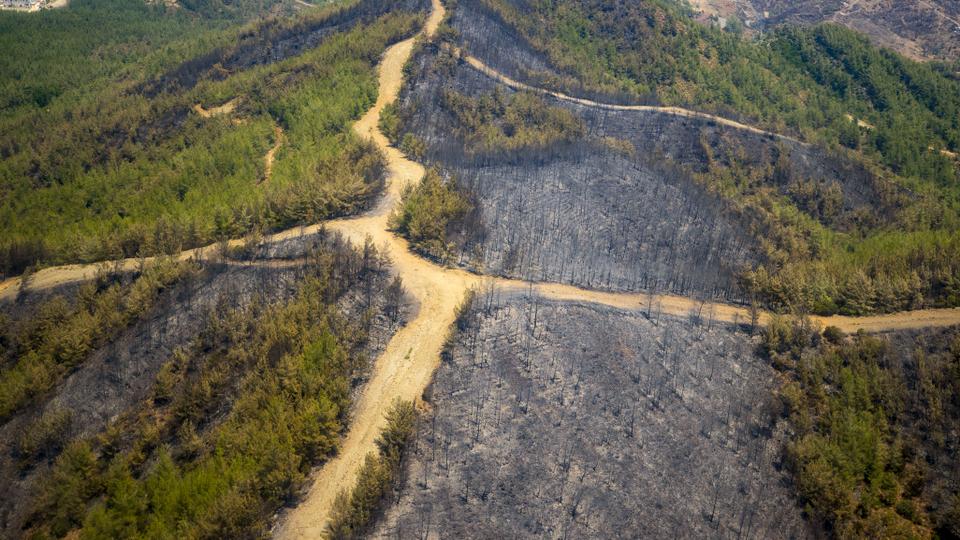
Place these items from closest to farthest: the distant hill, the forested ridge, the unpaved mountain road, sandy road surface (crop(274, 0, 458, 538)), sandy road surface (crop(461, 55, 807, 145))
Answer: sandy road surface (crop(274, 0, 458, 538))
the unpaved mountain road
the forested ridge
sandy road surface (crop(461, 55, 807, 145))
the distant hill

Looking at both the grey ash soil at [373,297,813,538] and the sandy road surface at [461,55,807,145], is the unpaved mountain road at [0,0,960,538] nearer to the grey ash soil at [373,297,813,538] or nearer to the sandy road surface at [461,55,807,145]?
the grey ash soil at [373,297,813,538]

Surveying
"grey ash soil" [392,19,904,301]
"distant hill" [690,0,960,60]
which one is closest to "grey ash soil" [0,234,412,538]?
"grey ash soil" [392,19,904,301]

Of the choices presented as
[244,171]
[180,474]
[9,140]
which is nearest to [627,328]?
[180,474]

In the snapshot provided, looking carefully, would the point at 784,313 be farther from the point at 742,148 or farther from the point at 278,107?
the point at 278,107

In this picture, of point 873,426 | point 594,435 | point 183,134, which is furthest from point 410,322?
point 183,134

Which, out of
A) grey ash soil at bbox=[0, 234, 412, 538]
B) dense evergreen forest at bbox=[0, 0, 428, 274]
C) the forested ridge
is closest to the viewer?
grey ash soil at bbox=[0, 234, 412, 538]

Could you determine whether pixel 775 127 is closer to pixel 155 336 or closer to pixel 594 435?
pixel 594 435

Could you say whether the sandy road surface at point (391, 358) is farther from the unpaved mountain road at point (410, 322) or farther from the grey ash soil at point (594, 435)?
the grey ash soil at point (594, 435)

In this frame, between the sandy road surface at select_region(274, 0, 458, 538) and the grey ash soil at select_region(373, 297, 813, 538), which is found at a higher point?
the sandy road surface at select_region(274, 0, 458, 538)

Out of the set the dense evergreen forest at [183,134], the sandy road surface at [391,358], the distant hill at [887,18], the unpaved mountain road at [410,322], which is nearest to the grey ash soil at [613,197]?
the unpaved mountain road at [410,322]
